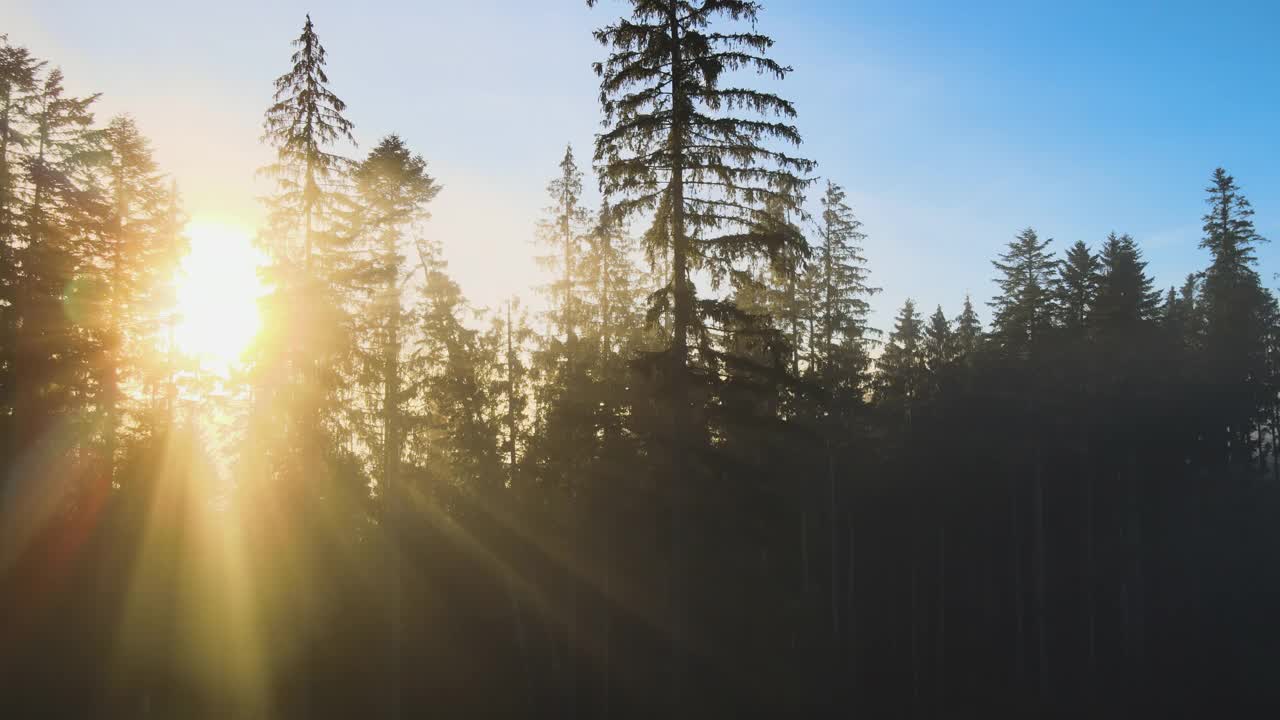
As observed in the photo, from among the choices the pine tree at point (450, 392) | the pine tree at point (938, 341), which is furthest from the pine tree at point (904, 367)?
the pine tree at point (450, 392)

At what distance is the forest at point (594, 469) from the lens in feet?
61.5

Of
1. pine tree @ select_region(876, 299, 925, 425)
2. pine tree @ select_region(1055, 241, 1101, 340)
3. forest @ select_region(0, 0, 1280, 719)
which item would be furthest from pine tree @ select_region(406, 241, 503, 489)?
pine tree @ select_region(1055, 241, 1101, 340)

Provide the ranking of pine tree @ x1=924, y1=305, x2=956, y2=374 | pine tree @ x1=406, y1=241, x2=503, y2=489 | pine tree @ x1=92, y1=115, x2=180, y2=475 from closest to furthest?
pine tree @ x1=92, y1=115, x2=180, y2=475
pine tree @ x1=406, y1=241, x2=503, y2=489
pine tree @ x1=924, y1=305, x2=956, y2=374

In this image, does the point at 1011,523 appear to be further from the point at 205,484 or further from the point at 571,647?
the point at 205,484

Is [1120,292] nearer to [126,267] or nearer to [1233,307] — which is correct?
[1233,307]

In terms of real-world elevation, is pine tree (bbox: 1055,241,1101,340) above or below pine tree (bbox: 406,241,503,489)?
above

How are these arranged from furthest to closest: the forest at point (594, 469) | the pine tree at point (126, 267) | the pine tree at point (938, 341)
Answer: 1. the pine tree at point (938, 341)
2. the pine tree at point (126, 267)
3. the forest at point (594, 469)

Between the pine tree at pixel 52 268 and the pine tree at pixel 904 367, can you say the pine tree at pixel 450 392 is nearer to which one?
the pine tree at pixel 52 268

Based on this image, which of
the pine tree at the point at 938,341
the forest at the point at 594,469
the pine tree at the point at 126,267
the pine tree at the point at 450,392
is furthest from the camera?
the pine tree at the point at 938,341

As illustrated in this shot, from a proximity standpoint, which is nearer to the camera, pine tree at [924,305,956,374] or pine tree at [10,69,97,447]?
pine tree at [10,69,97,447]

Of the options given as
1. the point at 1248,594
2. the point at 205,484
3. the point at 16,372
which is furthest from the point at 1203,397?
the point at 16,372

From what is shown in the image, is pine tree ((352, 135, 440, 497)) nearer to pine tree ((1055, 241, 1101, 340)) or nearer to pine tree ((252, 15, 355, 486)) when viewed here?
pine tree ((252, 15, 355, 486))

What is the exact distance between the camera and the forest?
18.7 meters

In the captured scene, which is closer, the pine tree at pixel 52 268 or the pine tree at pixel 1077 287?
the pine tree at pixel 52 268
